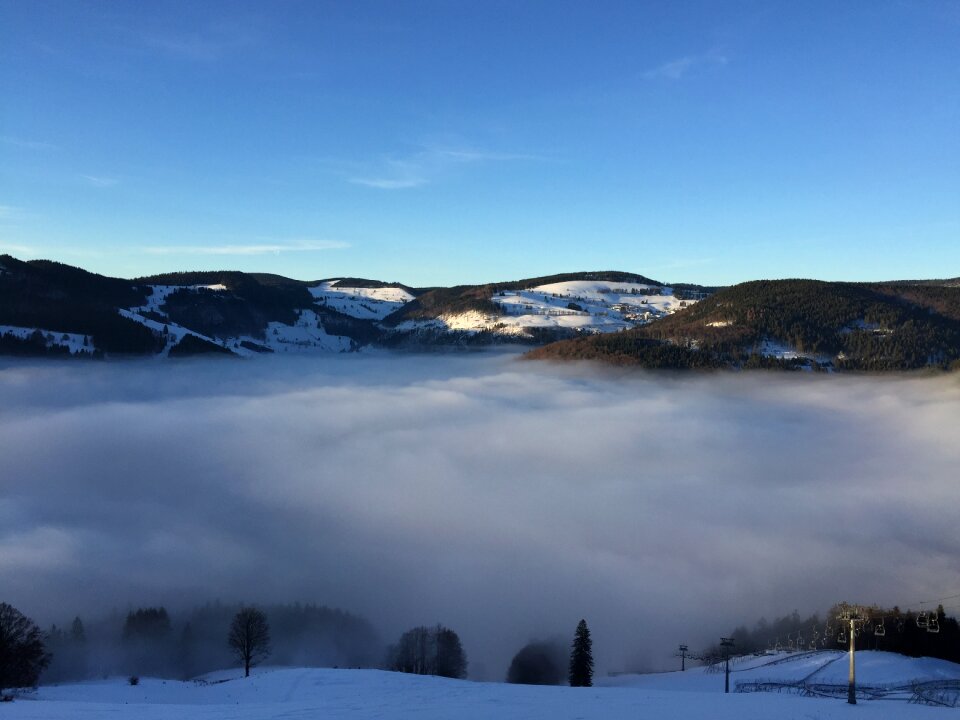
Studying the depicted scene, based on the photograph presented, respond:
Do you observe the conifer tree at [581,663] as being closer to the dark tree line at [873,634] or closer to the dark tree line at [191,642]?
the dark tree line at [873,634]

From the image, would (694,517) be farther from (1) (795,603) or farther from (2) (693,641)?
(2) (693,641)

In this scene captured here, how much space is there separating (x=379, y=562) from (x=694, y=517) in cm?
10063

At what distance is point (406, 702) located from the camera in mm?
31547

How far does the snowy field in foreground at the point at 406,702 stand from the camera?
27297mm

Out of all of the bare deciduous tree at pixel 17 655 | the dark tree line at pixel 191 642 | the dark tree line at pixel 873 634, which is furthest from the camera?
the dark tree line at pixel 191 642

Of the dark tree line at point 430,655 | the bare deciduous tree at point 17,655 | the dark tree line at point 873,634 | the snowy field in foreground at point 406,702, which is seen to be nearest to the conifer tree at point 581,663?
the dark tree line at point 430,655

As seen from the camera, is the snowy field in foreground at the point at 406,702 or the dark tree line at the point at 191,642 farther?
the dark tree line at the point at 191,642

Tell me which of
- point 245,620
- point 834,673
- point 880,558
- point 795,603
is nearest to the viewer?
point 834,673

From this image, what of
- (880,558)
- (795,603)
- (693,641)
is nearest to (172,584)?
(693,641)

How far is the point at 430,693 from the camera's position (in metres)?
36.2

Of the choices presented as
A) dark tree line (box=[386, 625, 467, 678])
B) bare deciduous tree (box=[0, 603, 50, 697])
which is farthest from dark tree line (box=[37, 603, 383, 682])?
bare deciduous tree (box=[0, 603, 50, 697])

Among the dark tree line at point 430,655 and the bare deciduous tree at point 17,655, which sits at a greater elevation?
the bare deciduous tree at point 17,655

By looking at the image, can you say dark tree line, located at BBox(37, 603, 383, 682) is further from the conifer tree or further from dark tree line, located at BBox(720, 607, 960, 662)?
dark tree line, located at BBox(720, 607, 960, 662)

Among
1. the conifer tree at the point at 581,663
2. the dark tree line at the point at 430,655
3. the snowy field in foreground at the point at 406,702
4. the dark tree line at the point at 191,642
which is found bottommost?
the dark tree line at the point at 191,642
